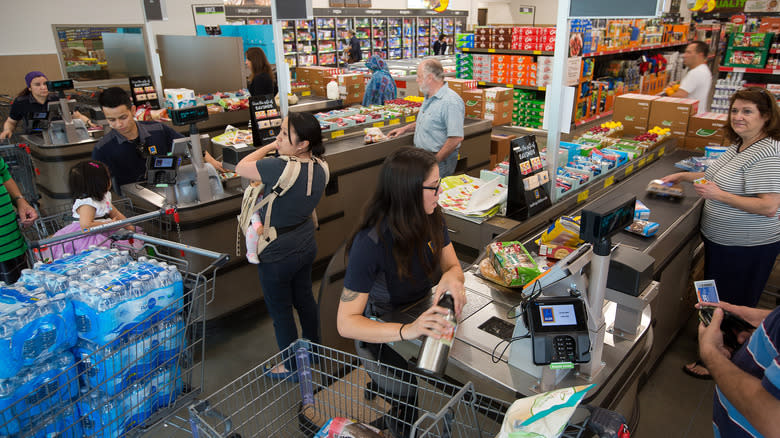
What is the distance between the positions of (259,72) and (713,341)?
589 centimetres

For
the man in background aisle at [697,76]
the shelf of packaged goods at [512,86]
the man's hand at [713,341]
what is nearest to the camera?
the man's hand at [713,341]

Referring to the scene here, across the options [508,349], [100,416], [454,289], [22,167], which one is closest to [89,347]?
[100,416]

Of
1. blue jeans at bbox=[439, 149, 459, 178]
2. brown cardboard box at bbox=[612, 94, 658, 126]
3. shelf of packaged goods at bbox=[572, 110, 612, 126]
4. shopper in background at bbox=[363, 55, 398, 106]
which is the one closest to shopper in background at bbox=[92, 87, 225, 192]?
blue jeans at bbox=[439, 149, 459, 178]

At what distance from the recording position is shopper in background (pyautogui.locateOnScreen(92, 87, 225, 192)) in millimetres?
3516

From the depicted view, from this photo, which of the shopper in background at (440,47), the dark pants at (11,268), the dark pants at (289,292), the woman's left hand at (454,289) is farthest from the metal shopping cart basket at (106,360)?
the shopper in background at (440,47)

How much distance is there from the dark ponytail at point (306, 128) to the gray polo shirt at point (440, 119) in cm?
165

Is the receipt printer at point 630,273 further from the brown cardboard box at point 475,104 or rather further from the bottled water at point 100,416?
the brown cardboard box at point 475,104

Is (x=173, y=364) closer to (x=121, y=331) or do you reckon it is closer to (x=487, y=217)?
(x=121, y=331)

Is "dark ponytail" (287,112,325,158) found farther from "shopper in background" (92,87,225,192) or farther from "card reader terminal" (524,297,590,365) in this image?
"card reader terminal" (524,297,590,365)

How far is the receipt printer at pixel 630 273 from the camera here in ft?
6.06

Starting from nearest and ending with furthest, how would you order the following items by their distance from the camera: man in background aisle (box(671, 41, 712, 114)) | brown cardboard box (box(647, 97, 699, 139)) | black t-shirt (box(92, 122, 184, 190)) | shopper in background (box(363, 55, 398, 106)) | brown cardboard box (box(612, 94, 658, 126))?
1. black t-shirt (box(92, 122, 184, 190))
2. brown cardboard box (box(647, 97, 699, 139))
3. brown cardboard box (box(612, 94, 658, 126))
4. man in background aisle (box(671, 41, 712, 114))
5. shopper in background (box(363, 55, 398, 106))

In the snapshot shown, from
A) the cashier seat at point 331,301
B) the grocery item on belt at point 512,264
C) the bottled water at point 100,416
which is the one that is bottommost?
the cashier seat at point 331,301

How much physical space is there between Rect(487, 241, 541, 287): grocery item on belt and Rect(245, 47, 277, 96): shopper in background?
479 cm

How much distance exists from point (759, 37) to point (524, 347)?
408 inches
